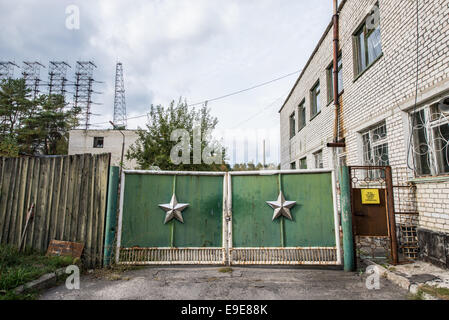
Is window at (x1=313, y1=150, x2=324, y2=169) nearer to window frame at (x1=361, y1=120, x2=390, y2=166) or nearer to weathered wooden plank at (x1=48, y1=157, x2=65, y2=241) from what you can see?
window frame at (x1=361, y1=120, x2=390, y2=166)

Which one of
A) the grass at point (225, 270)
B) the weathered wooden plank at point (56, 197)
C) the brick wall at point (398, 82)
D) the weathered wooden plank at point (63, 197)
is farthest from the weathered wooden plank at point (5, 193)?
the brick wall at point (398, 82)

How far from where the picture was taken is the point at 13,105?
110ft

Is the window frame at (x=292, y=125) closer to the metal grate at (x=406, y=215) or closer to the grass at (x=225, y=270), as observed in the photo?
the metal grate at (x=406, y=215)

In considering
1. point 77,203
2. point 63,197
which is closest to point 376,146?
point 77,203

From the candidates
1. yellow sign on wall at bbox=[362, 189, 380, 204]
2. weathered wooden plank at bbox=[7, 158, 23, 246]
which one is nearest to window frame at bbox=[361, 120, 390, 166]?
yellow sign on wall at bbox=[362, 189, 380, 204]

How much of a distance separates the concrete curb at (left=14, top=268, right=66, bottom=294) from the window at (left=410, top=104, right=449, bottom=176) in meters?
6.45

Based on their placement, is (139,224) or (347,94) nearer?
(139,224)

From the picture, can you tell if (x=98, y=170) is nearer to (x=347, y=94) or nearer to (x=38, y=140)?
(x=347, y=94)

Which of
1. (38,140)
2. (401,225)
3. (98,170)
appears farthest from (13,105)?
(401,225)

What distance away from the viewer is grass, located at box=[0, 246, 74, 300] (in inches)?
117

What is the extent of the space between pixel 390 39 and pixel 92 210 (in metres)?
7.33

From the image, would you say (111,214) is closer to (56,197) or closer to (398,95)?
(56,197)

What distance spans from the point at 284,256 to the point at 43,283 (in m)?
3.62

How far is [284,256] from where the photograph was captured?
13.6 ft
